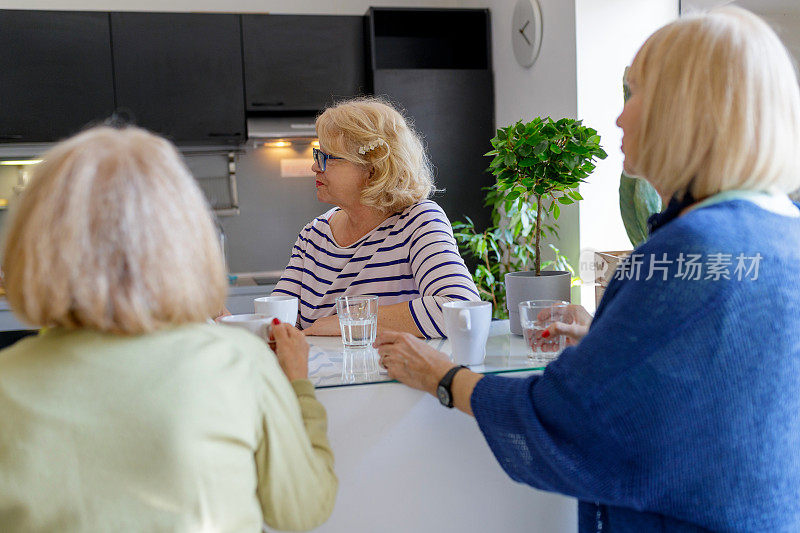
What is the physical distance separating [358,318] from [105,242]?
0.61m

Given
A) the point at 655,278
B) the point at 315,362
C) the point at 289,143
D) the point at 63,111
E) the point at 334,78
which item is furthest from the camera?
the point at 289,143

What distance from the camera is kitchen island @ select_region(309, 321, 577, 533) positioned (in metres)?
1.08

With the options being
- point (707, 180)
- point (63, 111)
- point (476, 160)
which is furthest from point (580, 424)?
point (63, 111)

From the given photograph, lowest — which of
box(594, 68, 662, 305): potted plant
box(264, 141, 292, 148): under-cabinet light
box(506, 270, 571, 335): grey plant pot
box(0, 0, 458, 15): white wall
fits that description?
box(506, 270, 571, 335): grey plant pot

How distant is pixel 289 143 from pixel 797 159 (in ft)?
10.9

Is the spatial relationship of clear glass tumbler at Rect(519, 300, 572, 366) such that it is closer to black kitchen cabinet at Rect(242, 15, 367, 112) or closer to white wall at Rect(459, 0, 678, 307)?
white wall at Rect(459, 0, 678, 307)

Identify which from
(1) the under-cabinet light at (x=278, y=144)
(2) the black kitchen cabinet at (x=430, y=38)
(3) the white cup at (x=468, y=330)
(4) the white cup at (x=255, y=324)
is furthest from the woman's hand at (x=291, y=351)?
(1) the under-cabinet light at (x=278, y=144)

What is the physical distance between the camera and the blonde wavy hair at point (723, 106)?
2.81ft

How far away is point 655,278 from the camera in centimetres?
84

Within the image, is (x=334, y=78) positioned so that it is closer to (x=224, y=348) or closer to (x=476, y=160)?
(x=476, y=160)

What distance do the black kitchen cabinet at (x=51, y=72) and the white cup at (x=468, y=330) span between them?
291 cm

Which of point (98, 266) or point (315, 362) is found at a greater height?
point (98, 266)

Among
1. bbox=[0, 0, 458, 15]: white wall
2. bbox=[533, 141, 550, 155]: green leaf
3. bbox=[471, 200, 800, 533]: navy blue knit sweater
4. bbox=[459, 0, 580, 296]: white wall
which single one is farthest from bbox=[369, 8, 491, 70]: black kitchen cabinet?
bbox=[471, 200, 800, 533]: navy blue knit sweater

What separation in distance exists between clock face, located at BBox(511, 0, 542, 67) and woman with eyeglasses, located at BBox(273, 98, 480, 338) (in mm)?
1515
